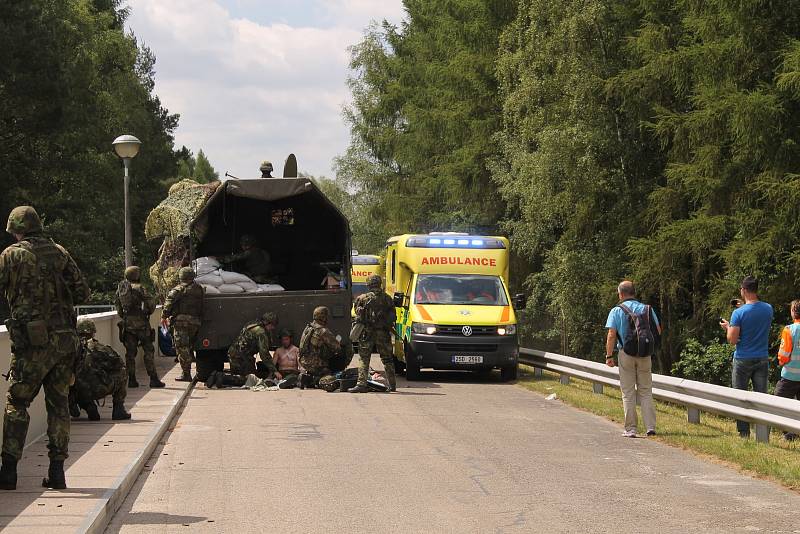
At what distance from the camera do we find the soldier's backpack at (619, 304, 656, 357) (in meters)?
13.2

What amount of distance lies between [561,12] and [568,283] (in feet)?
24.4

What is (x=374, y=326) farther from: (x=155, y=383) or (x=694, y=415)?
(x=694, y=415)

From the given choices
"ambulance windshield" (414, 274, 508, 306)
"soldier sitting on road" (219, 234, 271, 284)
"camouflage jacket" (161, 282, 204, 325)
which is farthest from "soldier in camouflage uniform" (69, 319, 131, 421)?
"ambulance windshield" (414, 274, 508, 306)

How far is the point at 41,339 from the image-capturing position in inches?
336

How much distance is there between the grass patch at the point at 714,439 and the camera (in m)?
10.6

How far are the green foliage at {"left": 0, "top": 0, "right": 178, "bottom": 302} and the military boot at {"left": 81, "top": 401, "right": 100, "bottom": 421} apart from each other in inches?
962

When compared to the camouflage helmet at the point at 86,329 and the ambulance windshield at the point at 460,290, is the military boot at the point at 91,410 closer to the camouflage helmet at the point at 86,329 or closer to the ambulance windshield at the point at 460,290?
the camouflage helmet at the point at 86,329

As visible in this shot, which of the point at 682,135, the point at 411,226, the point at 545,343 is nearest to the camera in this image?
the point at 682,135

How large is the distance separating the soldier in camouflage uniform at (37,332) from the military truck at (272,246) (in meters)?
10.5

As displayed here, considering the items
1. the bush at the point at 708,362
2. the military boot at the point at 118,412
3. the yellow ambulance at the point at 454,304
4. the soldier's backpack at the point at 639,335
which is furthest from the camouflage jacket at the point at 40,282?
the bush at the point at 708,362

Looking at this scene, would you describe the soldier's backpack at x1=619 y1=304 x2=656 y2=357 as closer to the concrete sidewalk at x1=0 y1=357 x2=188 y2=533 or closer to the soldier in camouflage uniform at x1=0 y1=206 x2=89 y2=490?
the concrete sidewalk at x1=0 y1=357 x2=188 y2=533

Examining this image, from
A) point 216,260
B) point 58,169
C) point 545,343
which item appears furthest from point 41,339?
point 58,169

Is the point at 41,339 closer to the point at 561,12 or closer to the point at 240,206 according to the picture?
the point at 240,206

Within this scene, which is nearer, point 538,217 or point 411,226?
point 538,217
